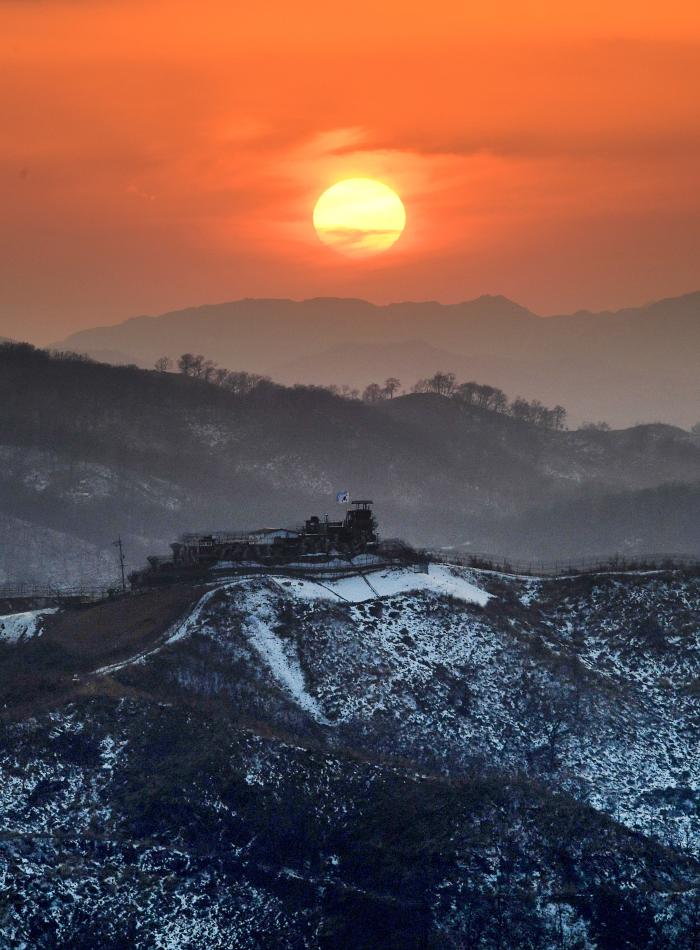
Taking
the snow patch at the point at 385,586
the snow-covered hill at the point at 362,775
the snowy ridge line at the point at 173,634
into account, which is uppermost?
the snow patch at the point at 385,586

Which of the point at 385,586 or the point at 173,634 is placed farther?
the point at 385,586

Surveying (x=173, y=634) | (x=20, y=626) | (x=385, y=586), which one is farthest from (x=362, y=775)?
(x=20, y=626)

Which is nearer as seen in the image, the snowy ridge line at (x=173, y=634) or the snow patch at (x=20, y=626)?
the snowy ridge line at (x=173, y=634)

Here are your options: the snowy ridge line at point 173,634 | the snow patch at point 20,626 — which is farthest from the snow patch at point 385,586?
the snow patch at point 20,626

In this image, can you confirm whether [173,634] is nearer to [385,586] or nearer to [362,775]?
[385,586]

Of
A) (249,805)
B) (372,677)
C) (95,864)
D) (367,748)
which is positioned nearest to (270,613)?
(372,677)

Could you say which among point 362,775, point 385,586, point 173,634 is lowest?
point 362,775

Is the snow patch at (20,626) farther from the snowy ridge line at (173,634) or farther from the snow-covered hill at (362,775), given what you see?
the snowy ridge line at (173,634)

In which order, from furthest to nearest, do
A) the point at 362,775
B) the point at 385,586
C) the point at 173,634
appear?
the point at 385,586 < the point at 173,634 < the point at 362,775

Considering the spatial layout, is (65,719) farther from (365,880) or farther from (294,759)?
(365,880)
